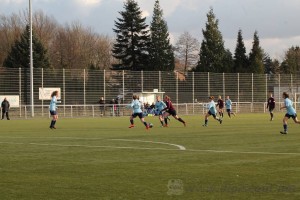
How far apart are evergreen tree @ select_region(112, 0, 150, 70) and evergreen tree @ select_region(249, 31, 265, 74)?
16.5m

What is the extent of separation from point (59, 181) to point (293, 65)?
92328 mm

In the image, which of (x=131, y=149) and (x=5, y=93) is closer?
(x=131, y=149)

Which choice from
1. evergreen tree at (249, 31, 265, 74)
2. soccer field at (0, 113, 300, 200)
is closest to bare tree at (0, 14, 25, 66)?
evergreen tree at (249, 31, 265, 74)

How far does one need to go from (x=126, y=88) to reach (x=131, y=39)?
26595 millimetres

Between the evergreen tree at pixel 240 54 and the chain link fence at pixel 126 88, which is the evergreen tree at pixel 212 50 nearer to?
the evergreen tree at pixel 240 54

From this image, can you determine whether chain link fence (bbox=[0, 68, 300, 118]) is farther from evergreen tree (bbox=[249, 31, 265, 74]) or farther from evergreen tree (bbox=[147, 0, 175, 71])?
evergreen tree (bbox=[147, 0, 175, 71])

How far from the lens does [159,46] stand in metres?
80.4

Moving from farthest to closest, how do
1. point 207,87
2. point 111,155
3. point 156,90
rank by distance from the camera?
point 207,87, point 156,90, point 111,155

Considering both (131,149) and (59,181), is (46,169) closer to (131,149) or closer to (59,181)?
(59,181)

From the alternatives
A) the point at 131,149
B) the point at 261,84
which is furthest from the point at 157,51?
the point at 131,149

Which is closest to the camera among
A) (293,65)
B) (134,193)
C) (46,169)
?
(134,193)

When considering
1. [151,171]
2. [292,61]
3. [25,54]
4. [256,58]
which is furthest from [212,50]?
[151,171]

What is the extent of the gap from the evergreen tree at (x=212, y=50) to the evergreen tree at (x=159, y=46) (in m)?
4.59

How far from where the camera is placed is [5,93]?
47.6m
